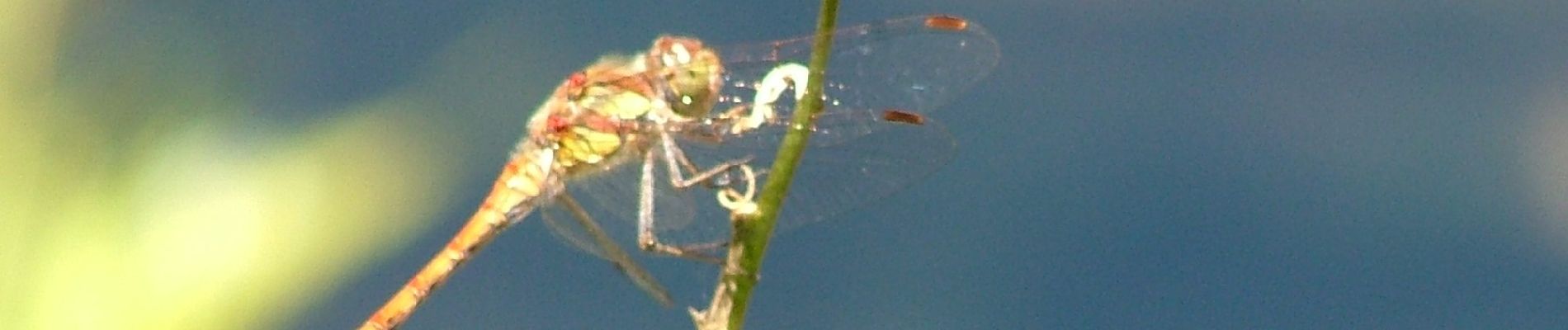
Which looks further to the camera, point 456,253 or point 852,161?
point 456,253

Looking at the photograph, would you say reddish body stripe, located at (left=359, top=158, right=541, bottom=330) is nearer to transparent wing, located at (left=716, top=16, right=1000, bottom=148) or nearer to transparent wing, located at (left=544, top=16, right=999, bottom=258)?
transparent wing, located at (left=544, top=16, right=999, bottom=258)

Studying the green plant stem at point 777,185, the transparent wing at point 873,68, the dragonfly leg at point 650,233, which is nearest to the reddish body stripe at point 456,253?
the dragonfly leg at point 650,233

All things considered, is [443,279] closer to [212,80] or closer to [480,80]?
[212,80]

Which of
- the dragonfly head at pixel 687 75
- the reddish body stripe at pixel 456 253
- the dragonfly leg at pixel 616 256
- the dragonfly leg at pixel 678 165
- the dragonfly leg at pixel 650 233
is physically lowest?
the reddish body stripe at pixel 456 253

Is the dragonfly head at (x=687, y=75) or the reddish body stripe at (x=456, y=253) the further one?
the reddish body stripe at (x=456, y=253)

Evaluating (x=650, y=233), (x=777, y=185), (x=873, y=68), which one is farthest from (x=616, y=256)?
(x=777, y=185)

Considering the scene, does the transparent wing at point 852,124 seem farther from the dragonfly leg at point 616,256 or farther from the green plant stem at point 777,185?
the green plant stem at point 777,185

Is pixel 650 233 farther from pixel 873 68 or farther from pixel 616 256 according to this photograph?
pixel 873 68

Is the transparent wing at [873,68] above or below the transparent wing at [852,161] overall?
above
